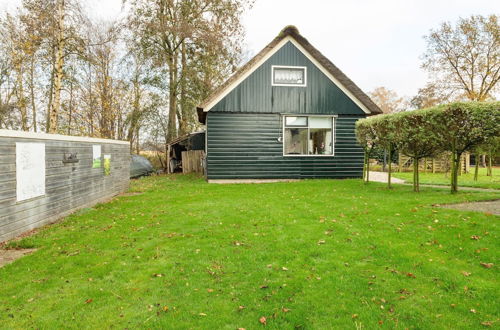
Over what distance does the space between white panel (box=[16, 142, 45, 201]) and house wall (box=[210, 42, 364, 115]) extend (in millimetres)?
8068

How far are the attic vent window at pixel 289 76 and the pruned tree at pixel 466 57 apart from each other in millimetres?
18323

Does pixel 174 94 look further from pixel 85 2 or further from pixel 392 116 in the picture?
pixel 392 116

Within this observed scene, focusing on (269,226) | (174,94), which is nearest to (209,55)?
(174,94)

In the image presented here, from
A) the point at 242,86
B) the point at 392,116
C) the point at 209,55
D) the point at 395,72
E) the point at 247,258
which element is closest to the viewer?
the point at 247,258

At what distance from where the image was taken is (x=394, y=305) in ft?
10.7

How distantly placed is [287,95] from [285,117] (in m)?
1.00

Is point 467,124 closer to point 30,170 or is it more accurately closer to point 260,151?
point 260,151

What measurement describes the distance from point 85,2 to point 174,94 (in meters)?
9.52

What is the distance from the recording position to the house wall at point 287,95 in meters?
14.0

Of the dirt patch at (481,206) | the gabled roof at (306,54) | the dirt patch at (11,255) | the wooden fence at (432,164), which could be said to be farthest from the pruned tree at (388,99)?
the dirt patch at (11,255)

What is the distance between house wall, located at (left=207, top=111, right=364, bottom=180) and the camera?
14.0 metres

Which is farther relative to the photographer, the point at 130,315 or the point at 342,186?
the point at 342,186

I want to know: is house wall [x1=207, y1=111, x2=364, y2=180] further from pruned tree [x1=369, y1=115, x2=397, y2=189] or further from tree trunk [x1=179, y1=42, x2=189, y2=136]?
tree trunk [x1=179, y1=42, x2=189, y2=136]

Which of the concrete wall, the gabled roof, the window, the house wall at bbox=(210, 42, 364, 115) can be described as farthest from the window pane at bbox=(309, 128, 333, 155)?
the concrete wall
